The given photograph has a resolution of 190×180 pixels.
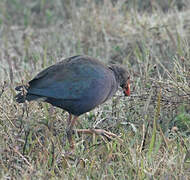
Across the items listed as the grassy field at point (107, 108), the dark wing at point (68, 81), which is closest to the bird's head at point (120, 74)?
the grassy field at point (107, 108)

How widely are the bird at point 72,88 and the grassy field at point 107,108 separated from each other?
16cm

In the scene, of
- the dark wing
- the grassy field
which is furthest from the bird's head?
the dark wing

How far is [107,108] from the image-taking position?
195 inches

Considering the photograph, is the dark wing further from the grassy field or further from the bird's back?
the grassy field

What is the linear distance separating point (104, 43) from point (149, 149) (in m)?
3.01

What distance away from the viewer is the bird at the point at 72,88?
4.19 m

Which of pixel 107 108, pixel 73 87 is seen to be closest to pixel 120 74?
pixel 107 108

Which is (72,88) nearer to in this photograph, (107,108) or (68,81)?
(68,81)

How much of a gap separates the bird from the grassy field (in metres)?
0.16

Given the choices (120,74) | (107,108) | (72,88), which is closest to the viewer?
(72,88)

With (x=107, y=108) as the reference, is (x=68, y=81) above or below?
above

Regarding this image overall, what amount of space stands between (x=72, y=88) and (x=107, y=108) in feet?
2.69

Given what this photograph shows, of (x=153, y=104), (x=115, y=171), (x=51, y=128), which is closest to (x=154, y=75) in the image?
(x=153, y=104)

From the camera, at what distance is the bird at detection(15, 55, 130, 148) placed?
419cm
